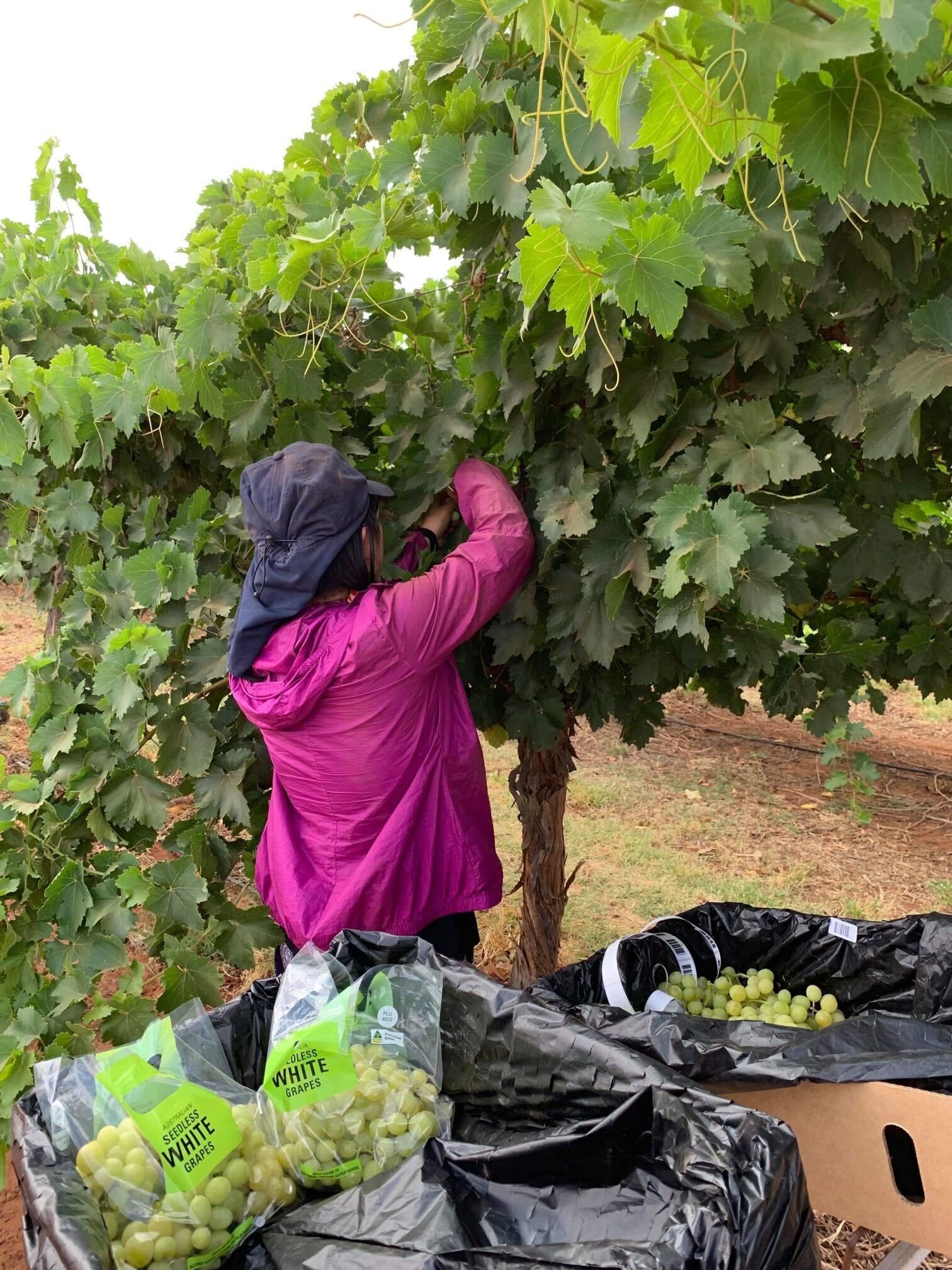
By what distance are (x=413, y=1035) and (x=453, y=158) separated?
1374mm

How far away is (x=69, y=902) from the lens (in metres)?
2.03

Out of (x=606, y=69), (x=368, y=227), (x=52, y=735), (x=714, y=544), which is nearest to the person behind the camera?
(x=606, y=69)

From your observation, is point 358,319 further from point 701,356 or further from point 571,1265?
point 571,1265

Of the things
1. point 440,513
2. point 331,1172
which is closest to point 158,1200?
point 331,1172

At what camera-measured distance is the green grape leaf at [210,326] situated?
79.2 inches

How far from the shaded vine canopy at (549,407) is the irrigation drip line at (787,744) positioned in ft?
12.5

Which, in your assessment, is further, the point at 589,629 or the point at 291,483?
the point at 589,629

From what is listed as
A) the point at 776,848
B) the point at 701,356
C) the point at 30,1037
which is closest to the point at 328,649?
the point at 701,356

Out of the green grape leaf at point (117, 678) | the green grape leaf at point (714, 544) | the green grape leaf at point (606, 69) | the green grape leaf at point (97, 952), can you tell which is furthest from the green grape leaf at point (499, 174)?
the green grape leaf at point (97, 952)

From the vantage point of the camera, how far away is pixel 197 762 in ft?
6.89

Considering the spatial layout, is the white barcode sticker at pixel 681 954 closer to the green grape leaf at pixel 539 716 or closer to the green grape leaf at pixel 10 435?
the green grape leaf at pixel 539 716

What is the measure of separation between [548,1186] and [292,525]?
109 centimetres

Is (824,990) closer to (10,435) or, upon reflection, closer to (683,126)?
(683,126)

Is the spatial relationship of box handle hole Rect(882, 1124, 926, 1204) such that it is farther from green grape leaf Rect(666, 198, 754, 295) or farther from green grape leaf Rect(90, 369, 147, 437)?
green grape leaf Rect(90, 369, 147, 437)
